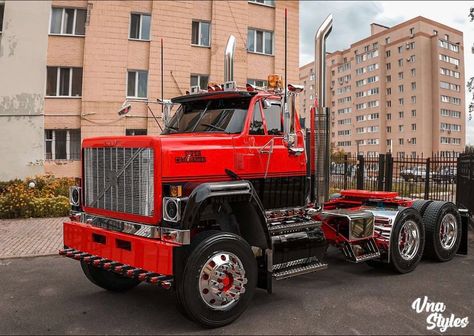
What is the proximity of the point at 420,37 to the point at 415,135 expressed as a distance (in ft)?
55.2

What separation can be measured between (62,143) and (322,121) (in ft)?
50.5

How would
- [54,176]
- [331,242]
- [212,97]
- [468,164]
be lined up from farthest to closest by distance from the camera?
[54,176], [468,164], [331,242], [212,97]

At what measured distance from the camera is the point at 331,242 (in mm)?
6641

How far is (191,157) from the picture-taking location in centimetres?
495

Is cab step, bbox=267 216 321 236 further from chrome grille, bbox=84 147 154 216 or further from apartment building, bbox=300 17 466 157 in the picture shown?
apartment building, bbox=300 17 466 157

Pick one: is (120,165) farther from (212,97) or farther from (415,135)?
(415,135)

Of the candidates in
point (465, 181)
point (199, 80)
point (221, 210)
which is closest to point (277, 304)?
point (221, 210)

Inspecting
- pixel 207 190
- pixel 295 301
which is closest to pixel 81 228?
pixel 207 190

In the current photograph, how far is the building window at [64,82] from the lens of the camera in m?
18.9

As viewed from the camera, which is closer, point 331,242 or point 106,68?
point 331,242

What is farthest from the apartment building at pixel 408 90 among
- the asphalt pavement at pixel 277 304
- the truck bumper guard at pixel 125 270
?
the truck bumper guard at pixel 125 270

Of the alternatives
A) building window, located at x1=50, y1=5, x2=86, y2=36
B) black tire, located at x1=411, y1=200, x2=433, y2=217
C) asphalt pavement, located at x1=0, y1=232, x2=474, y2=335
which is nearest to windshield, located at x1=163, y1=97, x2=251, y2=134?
asphalt pavement, located at x1=0, y1=232, x2=474, y2=335

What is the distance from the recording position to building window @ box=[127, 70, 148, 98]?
64.1ft

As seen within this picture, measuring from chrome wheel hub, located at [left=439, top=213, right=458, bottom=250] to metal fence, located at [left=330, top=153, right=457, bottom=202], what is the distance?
452cm
